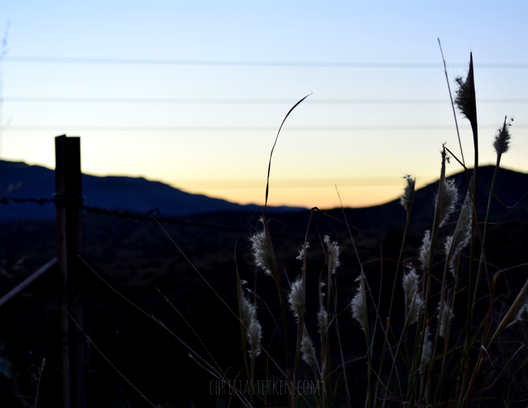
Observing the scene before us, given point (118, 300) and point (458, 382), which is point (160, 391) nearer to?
point (118, 300)

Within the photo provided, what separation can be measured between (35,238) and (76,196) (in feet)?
121

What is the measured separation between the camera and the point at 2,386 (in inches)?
66.1

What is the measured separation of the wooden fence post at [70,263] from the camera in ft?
5.60

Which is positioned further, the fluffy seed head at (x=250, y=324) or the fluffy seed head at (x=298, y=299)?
the fluffy seed head at (x=250, y=324)

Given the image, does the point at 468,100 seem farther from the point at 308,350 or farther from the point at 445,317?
the point at 308,350

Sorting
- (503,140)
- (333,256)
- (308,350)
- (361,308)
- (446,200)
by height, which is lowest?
(308,350)

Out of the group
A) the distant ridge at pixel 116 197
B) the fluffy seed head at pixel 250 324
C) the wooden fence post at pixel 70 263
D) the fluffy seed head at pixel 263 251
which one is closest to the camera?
the fluffy seed head at pixel 263 251

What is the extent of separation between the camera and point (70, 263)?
1.71 m

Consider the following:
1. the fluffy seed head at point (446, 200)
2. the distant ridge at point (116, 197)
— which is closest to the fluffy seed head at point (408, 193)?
the fluffy seed head at point (446, 200)

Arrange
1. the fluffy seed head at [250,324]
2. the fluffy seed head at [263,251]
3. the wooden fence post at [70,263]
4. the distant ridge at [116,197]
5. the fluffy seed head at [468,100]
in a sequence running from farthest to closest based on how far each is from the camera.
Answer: the distant ridge at [116,197]
the wooden fence post at [70,263]
the fluffy seed head at [250,324]
the fluffy seed head at [263,251]
the fluffy seed head at [468,100]

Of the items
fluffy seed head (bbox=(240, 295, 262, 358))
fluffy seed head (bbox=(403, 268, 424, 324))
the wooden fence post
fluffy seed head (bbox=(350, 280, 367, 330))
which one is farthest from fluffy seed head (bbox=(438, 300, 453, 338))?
the wooden fence post

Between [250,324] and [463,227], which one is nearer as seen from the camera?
[463,227]

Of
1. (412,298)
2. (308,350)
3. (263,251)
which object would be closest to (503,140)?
(412,298)

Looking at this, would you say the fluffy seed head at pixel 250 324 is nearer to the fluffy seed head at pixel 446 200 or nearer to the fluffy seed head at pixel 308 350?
the fluffy seed head at pixel 308 350
